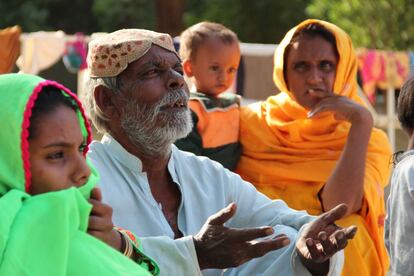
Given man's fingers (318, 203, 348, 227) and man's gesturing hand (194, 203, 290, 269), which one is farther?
man's fingers (318, 203, 348, 227)

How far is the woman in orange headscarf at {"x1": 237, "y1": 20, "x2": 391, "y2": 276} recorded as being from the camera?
15.5 ft

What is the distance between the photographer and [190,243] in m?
3.21

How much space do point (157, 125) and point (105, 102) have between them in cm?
28

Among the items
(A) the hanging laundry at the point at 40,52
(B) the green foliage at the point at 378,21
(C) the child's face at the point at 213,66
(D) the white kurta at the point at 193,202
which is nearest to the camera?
(D) the white kurta at the point at 193,202

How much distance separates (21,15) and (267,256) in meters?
23.0

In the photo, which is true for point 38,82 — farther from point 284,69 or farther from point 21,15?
point 21,15

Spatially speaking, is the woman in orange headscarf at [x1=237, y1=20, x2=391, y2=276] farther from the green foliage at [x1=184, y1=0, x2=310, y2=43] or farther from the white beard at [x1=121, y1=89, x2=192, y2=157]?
the green foliage at [x1=184, y1=0, x2=310, y2=43]

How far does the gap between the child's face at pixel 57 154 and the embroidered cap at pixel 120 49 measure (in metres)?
1.03

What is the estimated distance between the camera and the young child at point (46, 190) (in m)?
2.45

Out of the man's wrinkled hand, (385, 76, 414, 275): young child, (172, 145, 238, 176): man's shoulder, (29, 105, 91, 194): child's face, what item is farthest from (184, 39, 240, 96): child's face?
(29, 105, 91, 194): child's face

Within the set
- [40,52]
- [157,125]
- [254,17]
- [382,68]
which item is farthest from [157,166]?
[254,17]

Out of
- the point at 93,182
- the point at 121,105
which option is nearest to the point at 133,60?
the point at 121,105

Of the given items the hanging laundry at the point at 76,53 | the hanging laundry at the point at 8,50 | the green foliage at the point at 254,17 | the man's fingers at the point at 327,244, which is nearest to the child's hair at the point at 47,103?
the man's fingers at the point at 327,244

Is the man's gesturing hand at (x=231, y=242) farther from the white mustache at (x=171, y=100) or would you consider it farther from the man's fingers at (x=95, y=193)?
the white mustache at (x=171, y=100)
